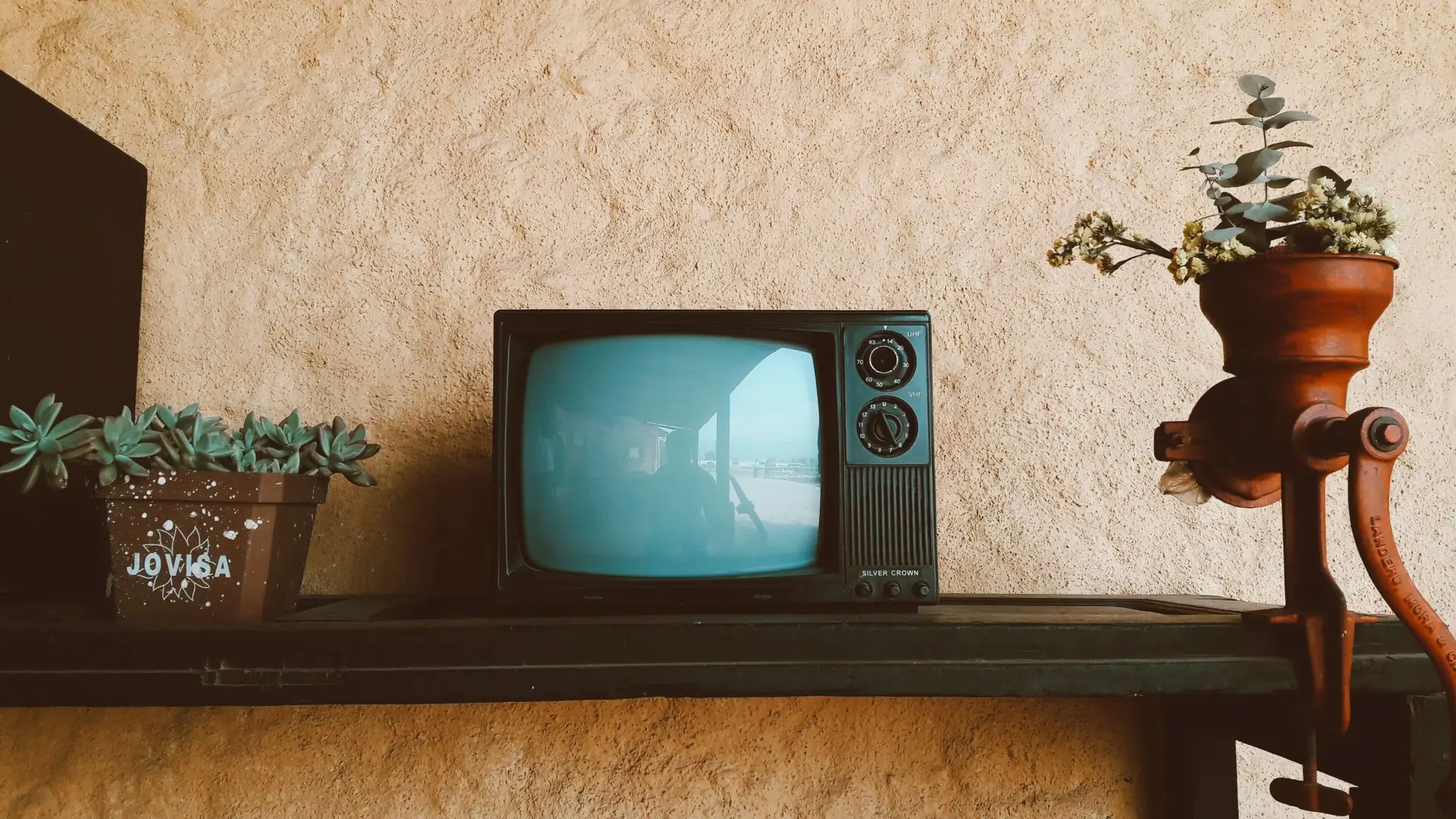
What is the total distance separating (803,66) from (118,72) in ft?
3.27

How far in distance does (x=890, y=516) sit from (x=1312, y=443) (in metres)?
0.38

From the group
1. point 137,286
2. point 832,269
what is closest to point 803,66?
point 832,269

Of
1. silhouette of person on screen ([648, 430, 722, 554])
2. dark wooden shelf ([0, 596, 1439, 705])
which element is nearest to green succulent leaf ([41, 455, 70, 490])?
dark wooden shelf ([0, 596, 1439, 705])

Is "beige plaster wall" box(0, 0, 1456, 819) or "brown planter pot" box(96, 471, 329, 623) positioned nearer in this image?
"brown planter pot" box(96, 471, 329, 623)

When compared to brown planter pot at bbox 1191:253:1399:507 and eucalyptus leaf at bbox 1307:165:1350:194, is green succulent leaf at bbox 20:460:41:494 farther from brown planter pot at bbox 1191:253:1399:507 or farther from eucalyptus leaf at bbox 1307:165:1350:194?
eucalyptus leaf at bbox 1307:165:1350:194

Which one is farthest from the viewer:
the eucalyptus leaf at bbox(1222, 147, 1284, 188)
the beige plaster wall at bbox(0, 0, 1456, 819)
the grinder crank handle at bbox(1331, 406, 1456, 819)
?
the beige plaster wall at bbox(0, 0, 1456, 819)

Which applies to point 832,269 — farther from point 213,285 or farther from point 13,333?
point 13,333

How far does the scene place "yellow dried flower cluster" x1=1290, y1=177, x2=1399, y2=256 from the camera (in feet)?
2.57

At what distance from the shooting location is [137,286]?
46.5 inches

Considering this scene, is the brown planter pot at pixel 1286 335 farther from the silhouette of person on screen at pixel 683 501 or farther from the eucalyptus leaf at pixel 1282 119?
the silhouette of person on screen at pixel 683 501

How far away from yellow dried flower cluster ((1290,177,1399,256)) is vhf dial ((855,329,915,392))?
382 millimetres

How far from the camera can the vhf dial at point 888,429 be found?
34.2 inches

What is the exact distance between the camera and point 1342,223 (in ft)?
2.58

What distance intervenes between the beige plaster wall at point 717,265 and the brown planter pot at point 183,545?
1.16 feet
